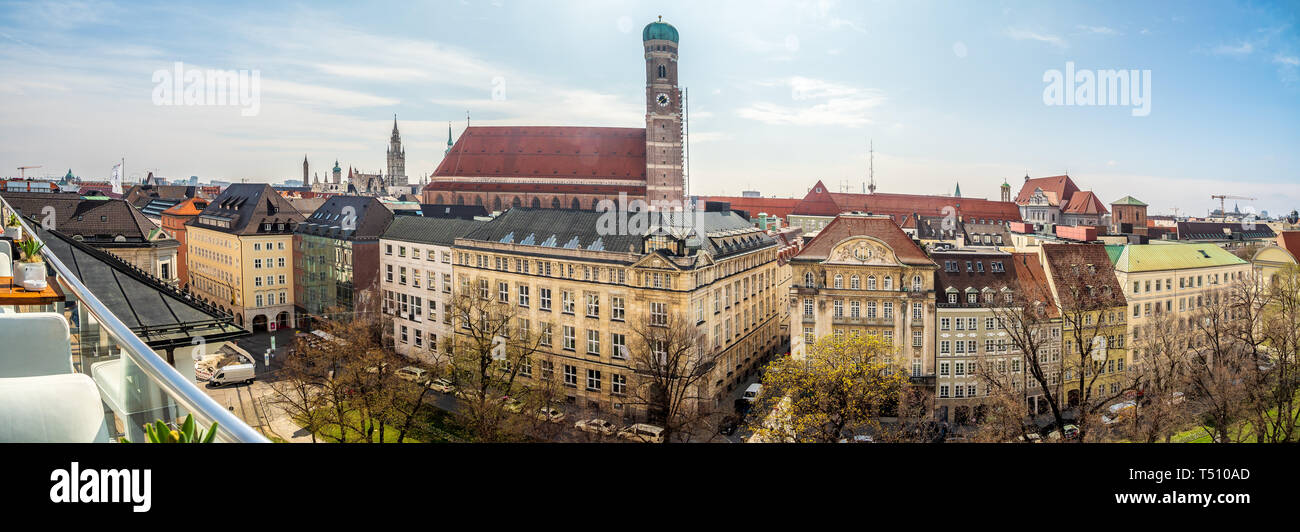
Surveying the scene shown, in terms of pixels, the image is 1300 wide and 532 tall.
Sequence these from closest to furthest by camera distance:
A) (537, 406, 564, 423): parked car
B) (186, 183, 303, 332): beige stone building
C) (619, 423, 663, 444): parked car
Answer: (619, 423, 663, 444): parked car, (537, 406, 564, 423): parked car, (186, 183, 303, 332): beige stone building

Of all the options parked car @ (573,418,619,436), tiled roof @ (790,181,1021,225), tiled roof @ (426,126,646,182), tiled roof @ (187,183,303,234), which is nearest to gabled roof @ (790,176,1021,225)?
tiled roof @ (790,181,1021,225)

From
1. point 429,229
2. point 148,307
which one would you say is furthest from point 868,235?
point 148,307

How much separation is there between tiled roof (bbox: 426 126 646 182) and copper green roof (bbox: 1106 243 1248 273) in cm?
1195

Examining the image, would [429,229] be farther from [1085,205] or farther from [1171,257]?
[1171,257]

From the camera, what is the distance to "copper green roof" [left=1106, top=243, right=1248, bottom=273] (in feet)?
31.0

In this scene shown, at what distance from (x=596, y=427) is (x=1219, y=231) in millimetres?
10165

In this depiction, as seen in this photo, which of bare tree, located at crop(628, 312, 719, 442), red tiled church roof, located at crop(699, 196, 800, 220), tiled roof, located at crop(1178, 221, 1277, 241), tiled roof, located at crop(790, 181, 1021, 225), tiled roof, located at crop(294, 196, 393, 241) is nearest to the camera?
bare tree, located at crop(628, 312, 719, 442)

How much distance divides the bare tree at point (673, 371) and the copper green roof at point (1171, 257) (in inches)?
212

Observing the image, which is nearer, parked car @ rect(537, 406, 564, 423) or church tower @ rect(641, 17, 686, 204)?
parked car @ rect(537, 406, 564, 423)

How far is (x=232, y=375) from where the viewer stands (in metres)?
9.61

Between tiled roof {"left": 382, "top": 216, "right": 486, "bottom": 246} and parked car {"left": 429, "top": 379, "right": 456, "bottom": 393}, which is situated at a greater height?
tiled roof {"left": 382, "top": 216, "right": 486, "bottom": 246}

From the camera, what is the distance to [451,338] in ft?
36.0

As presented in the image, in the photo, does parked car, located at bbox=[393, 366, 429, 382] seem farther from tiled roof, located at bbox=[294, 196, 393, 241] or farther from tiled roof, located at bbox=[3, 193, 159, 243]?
tiled roof, located at bbox=[3, 193, 159, 243]
